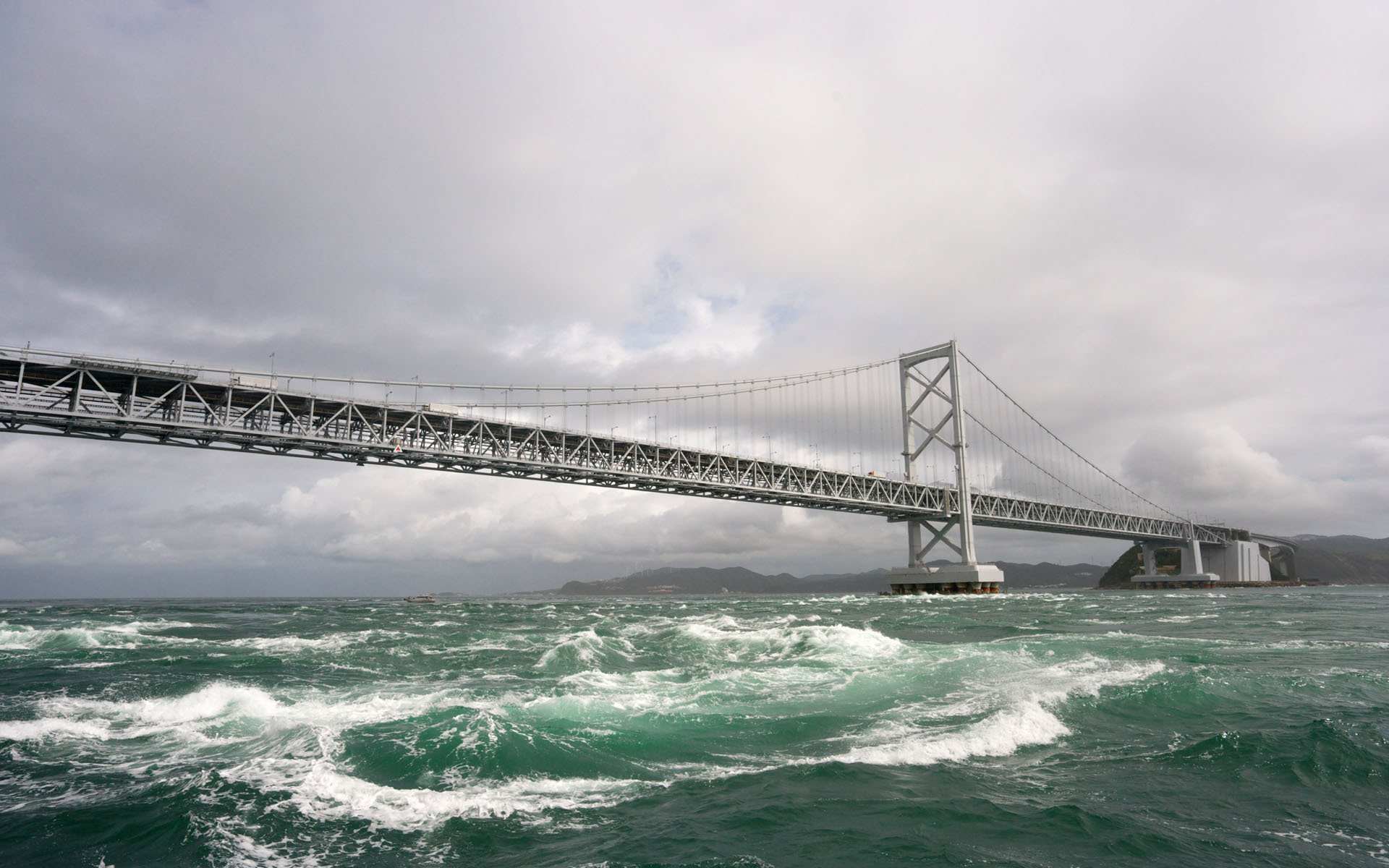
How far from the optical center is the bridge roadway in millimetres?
33531

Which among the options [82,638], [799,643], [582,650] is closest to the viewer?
[582,650]

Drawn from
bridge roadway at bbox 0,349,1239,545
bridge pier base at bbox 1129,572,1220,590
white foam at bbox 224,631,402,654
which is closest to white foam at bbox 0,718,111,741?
white foam at bbox 224,631,402,654

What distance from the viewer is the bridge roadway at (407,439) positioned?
33.5 metres

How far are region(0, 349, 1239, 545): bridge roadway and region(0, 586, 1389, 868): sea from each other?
73.8 feet

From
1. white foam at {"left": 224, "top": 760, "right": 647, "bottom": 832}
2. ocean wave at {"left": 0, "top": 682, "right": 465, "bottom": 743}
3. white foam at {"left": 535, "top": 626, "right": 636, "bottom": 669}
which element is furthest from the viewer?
white foam at {"left": 535, "top": 626, "right": 636, "bottom": 669}

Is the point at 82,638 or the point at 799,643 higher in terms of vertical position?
the point at 799,643

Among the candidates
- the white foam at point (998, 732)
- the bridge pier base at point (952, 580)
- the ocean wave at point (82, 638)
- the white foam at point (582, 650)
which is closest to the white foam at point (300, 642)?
the ocean wave at point (82, 638)

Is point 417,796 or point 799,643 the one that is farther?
point 799,643

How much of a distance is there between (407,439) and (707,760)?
1638 inches

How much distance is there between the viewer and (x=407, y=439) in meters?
45.4

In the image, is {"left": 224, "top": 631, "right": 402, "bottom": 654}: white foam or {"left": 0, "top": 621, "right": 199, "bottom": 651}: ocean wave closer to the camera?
{"left": 224, "top": 631, "right": 402, "bottom": 654}: white foam

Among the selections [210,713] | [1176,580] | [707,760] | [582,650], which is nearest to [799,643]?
[582,650]

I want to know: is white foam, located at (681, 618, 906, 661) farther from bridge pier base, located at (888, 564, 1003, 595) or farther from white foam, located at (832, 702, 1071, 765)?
bridge pier base, located at (888, 564, 1003, 595)

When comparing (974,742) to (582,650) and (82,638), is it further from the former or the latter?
(82,638)
